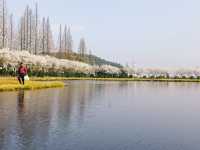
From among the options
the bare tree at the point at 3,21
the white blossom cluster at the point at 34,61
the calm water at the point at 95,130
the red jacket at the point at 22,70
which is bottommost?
the calm water at the point at 95,130

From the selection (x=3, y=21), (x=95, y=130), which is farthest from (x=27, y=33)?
(x=95, y=130)

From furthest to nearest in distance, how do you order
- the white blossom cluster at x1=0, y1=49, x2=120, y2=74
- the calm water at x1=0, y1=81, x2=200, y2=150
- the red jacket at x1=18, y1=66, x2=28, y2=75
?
the white blossom cluster at x1=0, y1=49, x2=120, y2=74 < the red jacket at x1=18, y1=66, x2=28, y2=75 < the calm water at x1=0, y1=81, x2=200, y2=150

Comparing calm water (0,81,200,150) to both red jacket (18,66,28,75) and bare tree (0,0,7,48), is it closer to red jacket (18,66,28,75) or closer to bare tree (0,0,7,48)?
red jacket (18,66,28,75)

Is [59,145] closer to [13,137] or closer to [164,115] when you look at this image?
[13,137]

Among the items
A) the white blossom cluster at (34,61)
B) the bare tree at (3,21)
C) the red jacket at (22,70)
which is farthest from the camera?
the bare tree at (3,21)

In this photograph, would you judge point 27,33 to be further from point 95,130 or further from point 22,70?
point 95,130

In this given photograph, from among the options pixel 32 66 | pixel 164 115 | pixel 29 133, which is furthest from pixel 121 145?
pixel 32 66

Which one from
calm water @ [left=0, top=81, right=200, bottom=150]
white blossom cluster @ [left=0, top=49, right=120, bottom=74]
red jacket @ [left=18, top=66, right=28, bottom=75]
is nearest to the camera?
calm water @ [left=0, top=81, right=200, bottom=150]

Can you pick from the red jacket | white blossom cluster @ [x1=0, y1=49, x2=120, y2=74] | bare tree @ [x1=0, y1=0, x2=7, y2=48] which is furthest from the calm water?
bare tree @ [x1=0, y1=0, x2=7, y2=48]

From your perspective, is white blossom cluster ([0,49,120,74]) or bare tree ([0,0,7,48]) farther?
bare tree ([0,0,7,48])

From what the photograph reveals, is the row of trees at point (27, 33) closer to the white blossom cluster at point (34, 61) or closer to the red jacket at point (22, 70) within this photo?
the white blossom cluster at point (34, 61)

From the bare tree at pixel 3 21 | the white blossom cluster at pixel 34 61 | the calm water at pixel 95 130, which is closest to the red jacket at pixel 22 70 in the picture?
the calm water at pixel 95 130

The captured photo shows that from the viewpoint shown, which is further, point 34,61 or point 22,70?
point 34,61

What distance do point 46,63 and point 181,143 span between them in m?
67.8
